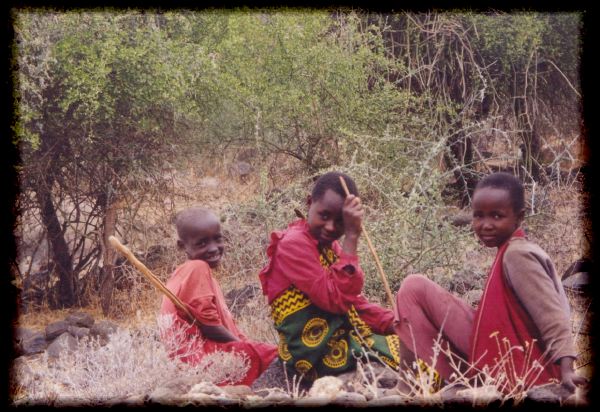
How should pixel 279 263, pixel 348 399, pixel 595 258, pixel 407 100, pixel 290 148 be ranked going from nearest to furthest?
pixel 348 399, pixel 279 263, pixel 595 258, pixel 407 100, pixel 290 148

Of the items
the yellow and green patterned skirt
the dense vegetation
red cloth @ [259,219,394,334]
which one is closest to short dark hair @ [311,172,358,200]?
red cloth @ [259,219,394,334]

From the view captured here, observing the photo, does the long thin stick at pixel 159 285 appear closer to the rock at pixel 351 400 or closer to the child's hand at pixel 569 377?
the rock at pixel 351 400

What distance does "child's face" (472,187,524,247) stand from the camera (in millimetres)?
3889

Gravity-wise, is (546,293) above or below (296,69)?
below

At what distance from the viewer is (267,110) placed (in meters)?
9.20

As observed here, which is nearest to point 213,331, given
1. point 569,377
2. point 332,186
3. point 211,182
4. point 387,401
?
point 332,186

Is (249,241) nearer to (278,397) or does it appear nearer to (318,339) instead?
(318,339)

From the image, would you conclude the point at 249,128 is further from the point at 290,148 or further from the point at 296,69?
the point at 296,69

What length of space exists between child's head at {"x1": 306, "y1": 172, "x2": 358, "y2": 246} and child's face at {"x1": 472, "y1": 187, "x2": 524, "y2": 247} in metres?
0.72

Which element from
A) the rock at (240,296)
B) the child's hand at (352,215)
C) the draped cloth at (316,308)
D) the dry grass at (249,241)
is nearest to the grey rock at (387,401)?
the draped cloth at (316,308)

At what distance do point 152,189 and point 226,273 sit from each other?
4.17ft

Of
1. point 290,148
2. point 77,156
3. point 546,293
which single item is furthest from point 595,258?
point 77,156

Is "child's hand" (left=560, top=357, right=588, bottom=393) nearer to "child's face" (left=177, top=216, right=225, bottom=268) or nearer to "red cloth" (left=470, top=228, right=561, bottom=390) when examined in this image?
"red cloth" (left=470, top=228, right=561, bottom=390)

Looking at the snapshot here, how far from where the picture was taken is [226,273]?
8461 mm
